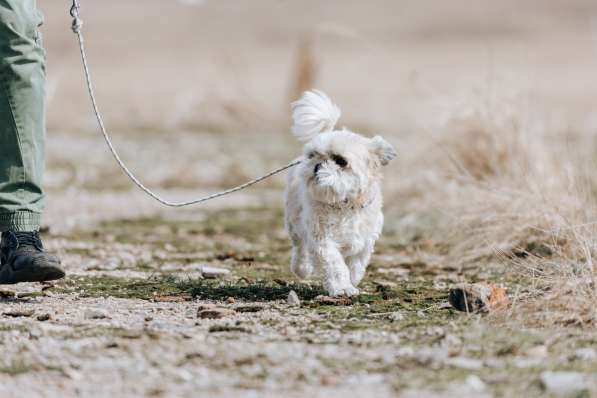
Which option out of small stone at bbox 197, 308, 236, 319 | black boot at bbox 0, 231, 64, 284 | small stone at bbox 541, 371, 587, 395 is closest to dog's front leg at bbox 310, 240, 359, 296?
small stone at bbox 197, 308, 236, 319

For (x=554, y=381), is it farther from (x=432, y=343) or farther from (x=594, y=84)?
(x=594, y=84)

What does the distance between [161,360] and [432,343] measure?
1051 mm

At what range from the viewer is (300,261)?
612cm

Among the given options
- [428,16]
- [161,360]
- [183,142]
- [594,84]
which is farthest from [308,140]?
[428,16]

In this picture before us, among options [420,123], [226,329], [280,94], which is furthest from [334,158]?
[280,94]

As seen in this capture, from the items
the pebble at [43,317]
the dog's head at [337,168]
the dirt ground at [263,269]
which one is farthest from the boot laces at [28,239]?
the dog's head at [337,168]

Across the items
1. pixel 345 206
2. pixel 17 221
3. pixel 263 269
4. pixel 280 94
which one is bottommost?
pixel 263 269

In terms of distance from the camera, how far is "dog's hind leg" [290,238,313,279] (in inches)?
240

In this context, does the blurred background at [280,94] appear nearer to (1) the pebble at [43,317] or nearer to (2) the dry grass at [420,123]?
(2) the dry grass at [420,123]

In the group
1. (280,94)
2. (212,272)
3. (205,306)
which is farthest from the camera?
(280,94)

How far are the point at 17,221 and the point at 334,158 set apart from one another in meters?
1.59

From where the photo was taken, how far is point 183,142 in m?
15.9

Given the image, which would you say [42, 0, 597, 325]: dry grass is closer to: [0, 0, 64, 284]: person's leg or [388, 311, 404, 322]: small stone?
[388, 311, 404, 322]: small stone

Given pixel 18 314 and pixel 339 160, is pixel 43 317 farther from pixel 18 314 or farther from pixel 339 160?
pixel 339 160
